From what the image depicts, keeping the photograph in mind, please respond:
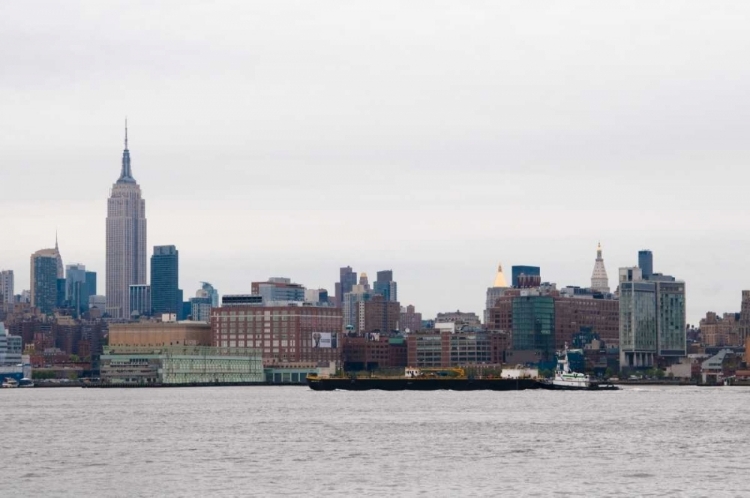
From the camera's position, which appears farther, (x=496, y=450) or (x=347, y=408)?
(x=347, y=408)

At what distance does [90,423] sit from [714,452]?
67115 mm

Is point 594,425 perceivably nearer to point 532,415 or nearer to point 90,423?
point 532,415

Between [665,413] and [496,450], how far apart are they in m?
69.1

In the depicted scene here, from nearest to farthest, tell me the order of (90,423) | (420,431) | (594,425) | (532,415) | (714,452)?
1. (714,452)
2. (420,431)
3. (594,425)
4. (90,423)
5. (532,415)

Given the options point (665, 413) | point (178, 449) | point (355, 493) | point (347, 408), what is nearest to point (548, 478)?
point (355, 493)

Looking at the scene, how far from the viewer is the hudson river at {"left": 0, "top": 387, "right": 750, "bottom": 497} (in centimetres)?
8794

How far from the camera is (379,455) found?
10775 cm

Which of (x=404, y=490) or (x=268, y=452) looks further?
(x=268, y=452)

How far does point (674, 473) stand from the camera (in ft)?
310

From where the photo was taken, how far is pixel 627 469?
3812 inches

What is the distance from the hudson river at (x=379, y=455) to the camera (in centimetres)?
8794

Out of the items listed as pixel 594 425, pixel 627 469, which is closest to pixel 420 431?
pixel 594 425

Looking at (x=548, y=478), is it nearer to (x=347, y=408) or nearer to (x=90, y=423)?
(x=90, y=423)

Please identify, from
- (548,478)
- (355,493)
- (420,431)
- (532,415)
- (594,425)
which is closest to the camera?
(355,493)
